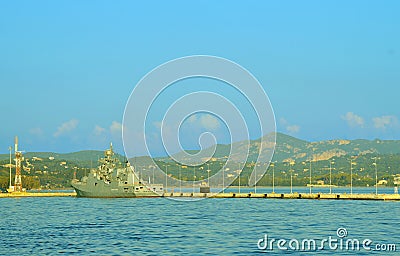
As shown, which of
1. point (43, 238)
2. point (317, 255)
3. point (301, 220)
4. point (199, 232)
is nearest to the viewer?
point (317, 255)

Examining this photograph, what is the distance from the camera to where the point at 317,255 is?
59.2 meters

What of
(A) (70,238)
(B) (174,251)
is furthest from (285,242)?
(A) (70,238)

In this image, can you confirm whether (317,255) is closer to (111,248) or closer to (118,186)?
(111,248)

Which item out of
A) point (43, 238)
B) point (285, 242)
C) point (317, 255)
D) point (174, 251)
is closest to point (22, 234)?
point (43, 238)

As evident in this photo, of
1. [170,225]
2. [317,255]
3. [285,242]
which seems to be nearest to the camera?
[317,255]

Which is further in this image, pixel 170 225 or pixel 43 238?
pixel 170 225

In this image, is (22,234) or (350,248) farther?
(22,234)

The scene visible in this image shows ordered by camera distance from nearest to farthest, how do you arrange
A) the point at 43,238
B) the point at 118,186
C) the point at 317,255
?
1. the point at 317,255
2. the point at 43,238
3. the point at 118,186

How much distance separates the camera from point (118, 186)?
19838cm

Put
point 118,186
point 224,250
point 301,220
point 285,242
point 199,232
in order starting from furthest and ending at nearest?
1. point 118,186
2. point 301,220
3. point 199,232
4. point 285,242
5. point 224,250

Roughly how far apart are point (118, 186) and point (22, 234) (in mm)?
117797

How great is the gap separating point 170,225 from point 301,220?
19376 millimetres

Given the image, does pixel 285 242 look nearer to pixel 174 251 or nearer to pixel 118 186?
pixel 174 251

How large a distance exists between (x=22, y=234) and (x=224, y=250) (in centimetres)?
2881
